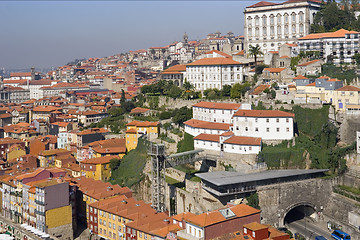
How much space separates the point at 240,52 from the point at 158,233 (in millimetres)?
40936

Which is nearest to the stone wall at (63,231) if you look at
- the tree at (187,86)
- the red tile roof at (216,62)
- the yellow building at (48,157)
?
the yellow building at (48,157)

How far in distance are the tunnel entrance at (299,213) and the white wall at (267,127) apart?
587 cm

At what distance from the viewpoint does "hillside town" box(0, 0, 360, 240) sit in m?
37.6

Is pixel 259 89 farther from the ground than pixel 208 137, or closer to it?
farther from the ground

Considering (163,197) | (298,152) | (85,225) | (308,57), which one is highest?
(308,57)

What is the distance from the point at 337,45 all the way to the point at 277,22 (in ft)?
43.8

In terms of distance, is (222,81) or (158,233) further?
(222,81)

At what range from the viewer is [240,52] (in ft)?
230

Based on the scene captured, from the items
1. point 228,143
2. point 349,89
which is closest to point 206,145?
point 228,143

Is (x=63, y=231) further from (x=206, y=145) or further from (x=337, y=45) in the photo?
(x=337, y=45)

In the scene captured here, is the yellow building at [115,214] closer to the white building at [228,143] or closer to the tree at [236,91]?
the white building at [228,143]

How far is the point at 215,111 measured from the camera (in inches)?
1923

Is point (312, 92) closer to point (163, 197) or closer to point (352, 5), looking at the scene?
point (163, 197)

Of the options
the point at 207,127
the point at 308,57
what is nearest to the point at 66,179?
the point at 207,127
